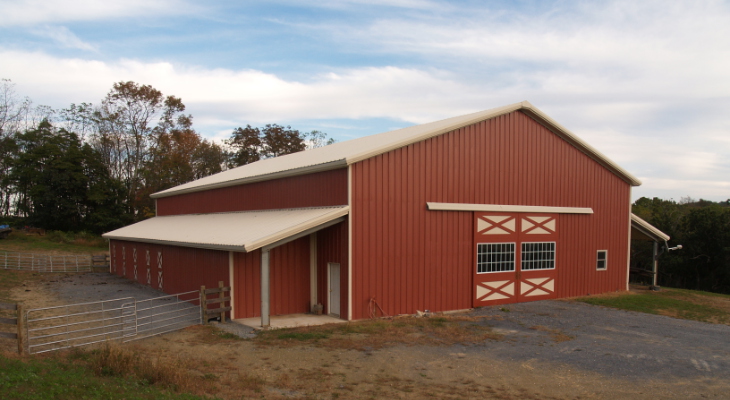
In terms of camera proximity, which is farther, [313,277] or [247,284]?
[313,277]

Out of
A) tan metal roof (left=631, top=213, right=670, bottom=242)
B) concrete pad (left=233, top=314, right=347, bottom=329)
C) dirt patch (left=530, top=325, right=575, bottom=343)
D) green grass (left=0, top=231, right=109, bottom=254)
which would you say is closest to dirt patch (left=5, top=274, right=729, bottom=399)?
dirt patch (left=530, top=325, right=575, bottom=343)

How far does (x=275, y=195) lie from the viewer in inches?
747

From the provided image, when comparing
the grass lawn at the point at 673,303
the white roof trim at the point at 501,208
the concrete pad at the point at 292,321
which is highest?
the white roof trim at the point at 501,208

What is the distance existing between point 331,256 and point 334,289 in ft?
3.22

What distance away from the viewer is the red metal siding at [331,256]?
48.3 ft

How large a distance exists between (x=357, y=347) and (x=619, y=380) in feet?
16.7

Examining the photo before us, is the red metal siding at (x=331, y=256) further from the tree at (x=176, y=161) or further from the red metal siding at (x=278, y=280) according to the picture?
the tree at (x=176, y=161)

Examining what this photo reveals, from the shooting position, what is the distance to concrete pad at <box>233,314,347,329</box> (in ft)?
45.0

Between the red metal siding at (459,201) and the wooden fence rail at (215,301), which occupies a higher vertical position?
the red metal siding at (459,201)

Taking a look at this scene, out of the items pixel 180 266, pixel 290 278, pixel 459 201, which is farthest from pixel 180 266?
pixel 459 201

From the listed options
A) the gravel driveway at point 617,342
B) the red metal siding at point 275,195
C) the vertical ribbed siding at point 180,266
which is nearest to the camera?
the gravel driveway at point 617,342

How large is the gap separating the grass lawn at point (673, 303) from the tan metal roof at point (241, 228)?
35.7 ft

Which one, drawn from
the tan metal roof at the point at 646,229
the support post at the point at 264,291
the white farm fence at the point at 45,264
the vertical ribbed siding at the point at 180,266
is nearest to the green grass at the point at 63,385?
the support post at the point at 264,291

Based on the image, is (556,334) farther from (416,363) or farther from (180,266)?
(180,266)
